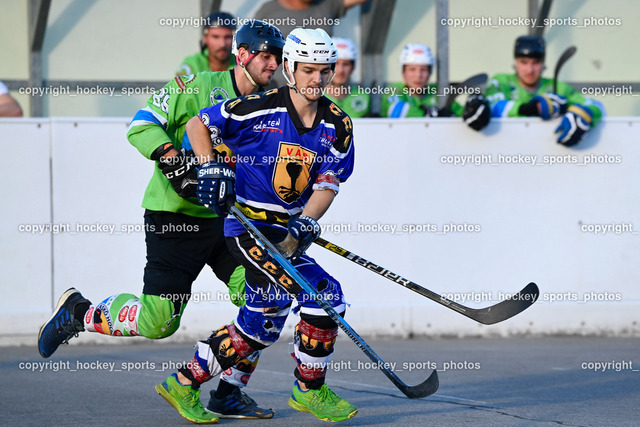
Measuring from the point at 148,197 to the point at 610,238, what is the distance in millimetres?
4382

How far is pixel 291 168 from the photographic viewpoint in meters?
5.32

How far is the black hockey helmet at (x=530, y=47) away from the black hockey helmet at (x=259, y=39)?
4.03 m

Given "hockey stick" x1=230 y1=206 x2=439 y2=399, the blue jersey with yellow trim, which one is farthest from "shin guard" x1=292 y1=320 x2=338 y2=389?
the blue jersey with yellow trim

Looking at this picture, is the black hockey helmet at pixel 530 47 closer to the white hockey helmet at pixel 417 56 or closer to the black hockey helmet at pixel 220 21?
the white hockey helmet at pixel 417 56

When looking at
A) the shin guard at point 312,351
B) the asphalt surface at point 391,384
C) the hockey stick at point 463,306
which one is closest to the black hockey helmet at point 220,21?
the asphalt surface at point 391,384

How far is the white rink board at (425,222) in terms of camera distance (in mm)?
8469

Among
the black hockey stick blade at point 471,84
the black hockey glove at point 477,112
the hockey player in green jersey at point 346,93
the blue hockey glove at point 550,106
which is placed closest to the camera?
the black hockey glove at point 477,112

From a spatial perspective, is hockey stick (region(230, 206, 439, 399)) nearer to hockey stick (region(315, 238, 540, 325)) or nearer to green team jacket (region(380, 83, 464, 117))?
hockey stick (region(315, 238, 540, 325))

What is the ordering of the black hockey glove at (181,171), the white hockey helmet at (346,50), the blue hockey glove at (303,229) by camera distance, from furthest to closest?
the white hockey helmet at (346,50) < the black hockey glove at (181,171) < the blue hockey glove at (303,229)

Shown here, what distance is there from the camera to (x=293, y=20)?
30.4 ft

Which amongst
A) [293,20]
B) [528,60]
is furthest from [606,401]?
[293,20]

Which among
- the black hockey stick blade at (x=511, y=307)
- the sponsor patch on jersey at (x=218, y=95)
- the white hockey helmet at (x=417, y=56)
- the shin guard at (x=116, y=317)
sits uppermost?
the white hockey helmet at (x=417, y=56)

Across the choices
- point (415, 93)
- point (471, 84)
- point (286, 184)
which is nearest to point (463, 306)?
point (286, 184)

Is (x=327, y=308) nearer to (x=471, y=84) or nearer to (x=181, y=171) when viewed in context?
(x=181, y=171)
